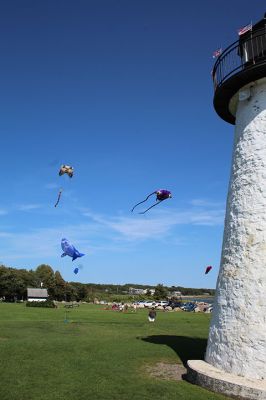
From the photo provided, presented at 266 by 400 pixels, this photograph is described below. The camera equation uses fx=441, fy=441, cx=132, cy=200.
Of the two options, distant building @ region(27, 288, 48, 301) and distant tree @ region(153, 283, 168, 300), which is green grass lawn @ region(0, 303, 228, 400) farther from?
distant tree @ region(153, 283, 168, 300)

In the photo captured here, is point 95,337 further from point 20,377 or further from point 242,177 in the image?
point 242,177

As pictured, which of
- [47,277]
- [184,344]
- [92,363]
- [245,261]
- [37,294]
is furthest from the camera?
[47,277]

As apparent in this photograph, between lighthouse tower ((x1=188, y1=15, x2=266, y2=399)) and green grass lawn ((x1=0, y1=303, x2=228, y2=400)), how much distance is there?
1.07 metres

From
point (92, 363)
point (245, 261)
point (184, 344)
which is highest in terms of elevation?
point (245, 261)

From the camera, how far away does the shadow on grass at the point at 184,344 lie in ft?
55.3

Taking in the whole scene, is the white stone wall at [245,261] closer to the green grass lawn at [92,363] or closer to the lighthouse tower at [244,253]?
the lighthouse tower at [244,253]

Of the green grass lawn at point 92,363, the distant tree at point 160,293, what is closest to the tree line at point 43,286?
the distant tree at point 160,293

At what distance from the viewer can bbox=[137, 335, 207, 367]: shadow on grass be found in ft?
55.3

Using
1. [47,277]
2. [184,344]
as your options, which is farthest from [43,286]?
[184,344]

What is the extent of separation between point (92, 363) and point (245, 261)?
6424 mm

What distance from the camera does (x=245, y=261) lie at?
12609 mm

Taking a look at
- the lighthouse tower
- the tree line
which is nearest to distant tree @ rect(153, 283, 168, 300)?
the tree line

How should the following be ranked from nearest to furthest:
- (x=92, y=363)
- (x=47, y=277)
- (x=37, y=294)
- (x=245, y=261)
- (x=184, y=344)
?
(x=245, y=261) → (x=92, y=363) → (x=184, y=344) → (x=37, y=294) → (x=47, y=277)

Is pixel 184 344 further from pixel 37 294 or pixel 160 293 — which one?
pixel 160 293
